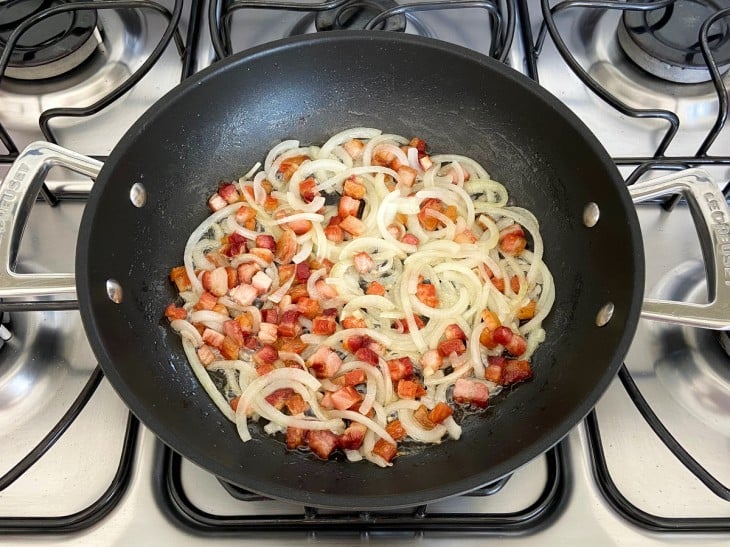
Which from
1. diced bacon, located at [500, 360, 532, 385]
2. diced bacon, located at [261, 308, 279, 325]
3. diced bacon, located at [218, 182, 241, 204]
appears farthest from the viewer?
diced bacon, located at [218, 182, 241, 204]

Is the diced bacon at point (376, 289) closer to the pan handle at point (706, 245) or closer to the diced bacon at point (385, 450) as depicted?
the diced bacon at point (385, 450)

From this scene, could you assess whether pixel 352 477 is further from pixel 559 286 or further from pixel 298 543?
pixel 559 286

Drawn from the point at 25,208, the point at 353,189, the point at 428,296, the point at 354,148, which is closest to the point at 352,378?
the point at 428,296

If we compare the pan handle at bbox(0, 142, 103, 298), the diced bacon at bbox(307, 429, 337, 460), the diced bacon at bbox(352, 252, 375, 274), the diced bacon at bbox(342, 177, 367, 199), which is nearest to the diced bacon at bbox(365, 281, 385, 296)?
the diced bacon at bbox(352, 252, 375, 274)

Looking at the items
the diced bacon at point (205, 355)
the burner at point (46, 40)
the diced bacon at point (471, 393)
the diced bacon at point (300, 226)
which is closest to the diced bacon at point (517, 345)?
the diced bacon at point (471, 393)

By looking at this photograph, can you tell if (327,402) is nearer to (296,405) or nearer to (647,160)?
(296,405)

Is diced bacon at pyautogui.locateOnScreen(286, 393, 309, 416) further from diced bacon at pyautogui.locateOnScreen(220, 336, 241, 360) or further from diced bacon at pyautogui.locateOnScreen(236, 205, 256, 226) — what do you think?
diced bacon at pyautogui.locateOnScreen(236, 205, 256, 226)
